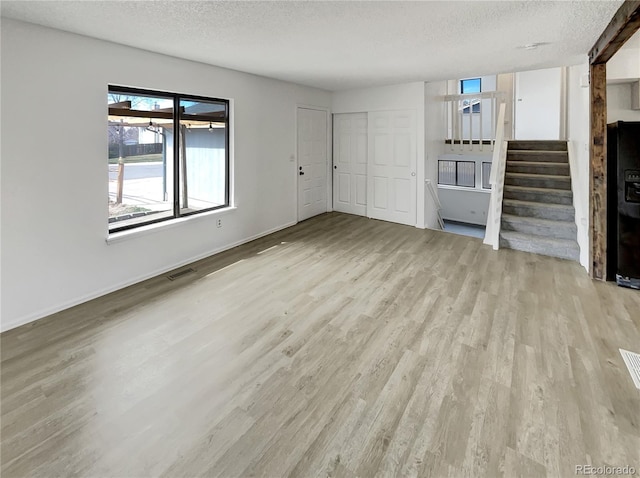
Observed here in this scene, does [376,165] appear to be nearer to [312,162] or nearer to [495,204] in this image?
[312,162]

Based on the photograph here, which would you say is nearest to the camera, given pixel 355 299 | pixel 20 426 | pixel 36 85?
pixel 20 426

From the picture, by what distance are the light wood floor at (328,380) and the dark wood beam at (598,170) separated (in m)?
0.32

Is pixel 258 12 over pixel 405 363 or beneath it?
over

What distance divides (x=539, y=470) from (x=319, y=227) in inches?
192

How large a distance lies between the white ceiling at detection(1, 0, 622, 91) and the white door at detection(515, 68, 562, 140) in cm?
339

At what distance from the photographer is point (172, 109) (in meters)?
4.24

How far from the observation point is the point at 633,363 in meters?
2.40

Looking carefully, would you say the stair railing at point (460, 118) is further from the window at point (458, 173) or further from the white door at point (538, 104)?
the window at point (458, 173)

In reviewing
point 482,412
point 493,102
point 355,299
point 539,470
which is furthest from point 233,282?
point 493,102

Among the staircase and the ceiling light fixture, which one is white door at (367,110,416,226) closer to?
the staircase

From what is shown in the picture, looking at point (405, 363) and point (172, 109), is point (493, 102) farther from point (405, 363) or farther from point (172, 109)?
point (405, 363)

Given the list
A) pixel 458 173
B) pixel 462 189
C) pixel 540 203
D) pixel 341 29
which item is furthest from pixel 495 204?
pixel 458 173

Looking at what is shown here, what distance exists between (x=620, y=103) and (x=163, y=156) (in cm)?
556

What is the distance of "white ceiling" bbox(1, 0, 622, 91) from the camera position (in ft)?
→ 8.59
